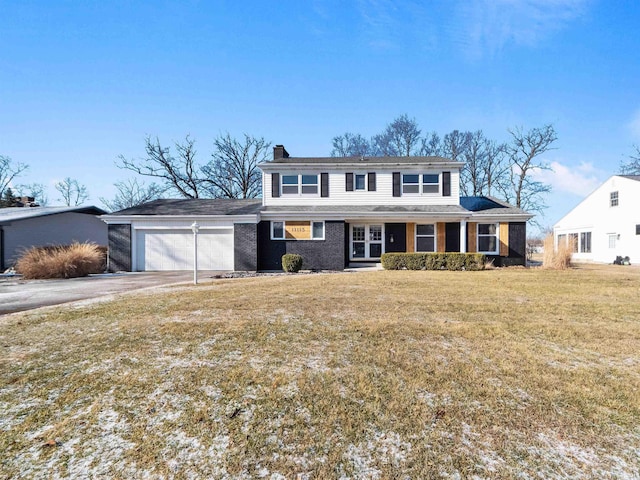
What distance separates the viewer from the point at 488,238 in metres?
17.0

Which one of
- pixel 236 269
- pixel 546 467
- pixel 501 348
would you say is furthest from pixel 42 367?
pixel 236 269

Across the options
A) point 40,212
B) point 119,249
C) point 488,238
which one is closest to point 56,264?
point 119,249

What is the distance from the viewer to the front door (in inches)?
681

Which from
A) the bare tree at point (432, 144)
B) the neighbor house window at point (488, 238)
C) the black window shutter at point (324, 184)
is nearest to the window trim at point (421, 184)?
the neighbor house window at point (488, 238)

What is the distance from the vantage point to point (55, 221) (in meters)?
20.1

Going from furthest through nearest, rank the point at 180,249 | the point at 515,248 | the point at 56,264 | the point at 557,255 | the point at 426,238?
the point at 426,238, the point at 515,248, the point at 180,249, the point at 557,255, the point at 56,264

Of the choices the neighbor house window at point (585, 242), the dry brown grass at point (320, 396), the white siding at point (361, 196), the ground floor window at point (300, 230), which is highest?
the white siding at point (361, 196)

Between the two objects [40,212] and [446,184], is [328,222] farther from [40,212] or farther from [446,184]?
[40,212]

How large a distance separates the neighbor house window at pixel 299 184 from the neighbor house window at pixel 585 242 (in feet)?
72.9

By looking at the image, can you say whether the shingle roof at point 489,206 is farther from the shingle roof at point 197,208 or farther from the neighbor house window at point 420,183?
the shingle roof at point 197,208

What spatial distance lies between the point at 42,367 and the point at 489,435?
4601 mm

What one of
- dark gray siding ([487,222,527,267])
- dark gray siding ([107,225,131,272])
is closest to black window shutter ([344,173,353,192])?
dark gray siding ([487,222,527,267])

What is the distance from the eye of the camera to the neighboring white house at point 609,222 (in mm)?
20375

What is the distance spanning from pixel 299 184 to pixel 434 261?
799 centimetres
